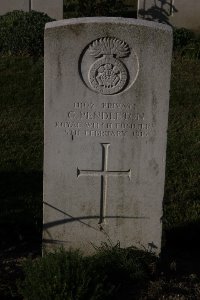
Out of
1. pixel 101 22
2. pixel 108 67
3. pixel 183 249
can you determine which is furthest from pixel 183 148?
pixel 101 22

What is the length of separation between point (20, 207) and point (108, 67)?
6.90 feet

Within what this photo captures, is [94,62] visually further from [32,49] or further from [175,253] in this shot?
[32,49]

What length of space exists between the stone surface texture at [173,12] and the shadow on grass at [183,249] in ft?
31.3

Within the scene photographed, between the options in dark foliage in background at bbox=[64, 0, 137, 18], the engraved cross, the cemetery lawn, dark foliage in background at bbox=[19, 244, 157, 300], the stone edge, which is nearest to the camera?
dark foliage in background at bbox=[19, 244, 157, 300]

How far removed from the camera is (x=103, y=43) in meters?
4.98

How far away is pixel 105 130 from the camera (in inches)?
203

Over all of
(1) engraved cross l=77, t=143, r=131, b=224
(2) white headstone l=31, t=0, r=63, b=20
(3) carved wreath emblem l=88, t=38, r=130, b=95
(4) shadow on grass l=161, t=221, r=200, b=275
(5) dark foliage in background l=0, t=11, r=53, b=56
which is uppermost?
(2) white headstone l=31, t=0, r=63, b=20

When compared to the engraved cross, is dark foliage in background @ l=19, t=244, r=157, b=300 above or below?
below

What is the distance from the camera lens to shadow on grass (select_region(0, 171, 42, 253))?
239 inches

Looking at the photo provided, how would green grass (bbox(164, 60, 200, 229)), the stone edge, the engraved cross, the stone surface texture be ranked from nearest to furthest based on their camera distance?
the stone edge → the engraved cross → green grass (bbox(164, 60, 200, 229)) → the stone surface texture

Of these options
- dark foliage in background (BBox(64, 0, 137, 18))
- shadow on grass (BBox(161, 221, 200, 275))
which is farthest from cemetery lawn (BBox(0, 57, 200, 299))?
dark foliage in background (BBox(64, 0, 137, 18))

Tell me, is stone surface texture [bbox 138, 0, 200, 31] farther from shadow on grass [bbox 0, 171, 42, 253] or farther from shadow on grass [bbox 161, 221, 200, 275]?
shadow on grass [bbox 161, 221, 200, 275]

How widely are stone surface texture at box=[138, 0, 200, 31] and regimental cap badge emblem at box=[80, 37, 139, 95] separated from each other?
10358 millimetres

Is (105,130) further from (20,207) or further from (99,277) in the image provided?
(20,207)
